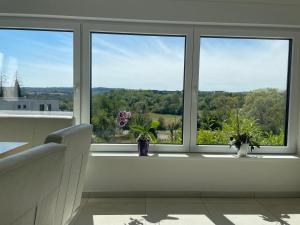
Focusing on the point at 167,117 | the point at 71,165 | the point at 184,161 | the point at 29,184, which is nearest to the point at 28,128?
the point at 71,165

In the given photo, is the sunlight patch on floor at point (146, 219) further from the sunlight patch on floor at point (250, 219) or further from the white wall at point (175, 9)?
the white wall at point (175, 9)

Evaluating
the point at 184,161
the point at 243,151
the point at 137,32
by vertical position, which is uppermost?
the point at 137,32

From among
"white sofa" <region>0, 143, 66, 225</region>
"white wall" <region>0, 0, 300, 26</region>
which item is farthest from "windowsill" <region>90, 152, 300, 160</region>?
"white sofa" <region>0, 143, 66, 225</region>

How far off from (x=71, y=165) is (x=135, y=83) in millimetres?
1761

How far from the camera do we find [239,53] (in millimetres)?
3527

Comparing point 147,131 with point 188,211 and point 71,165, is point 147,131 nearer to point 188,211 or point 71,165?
point 188,211

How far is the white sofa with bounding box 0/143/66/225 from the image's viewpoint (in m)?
0.83

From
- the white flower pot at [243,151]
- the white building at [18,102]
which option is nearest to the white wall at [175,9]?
the white building at [18,102]

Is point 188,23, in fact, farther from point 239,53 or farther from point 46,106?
point 46,106

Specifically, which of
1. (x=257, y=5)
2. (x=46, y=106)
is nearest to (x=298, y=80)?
(x=257, y=5)

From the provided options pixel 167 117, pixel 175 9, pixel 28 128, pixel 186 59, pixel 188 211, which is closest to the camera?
pixel 28 128

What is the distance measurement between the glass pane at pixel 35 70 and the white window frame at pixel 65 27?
0.18ft

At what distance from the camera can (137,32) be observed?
11.0 ft

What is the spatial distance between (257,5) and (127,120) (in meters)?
1.95
